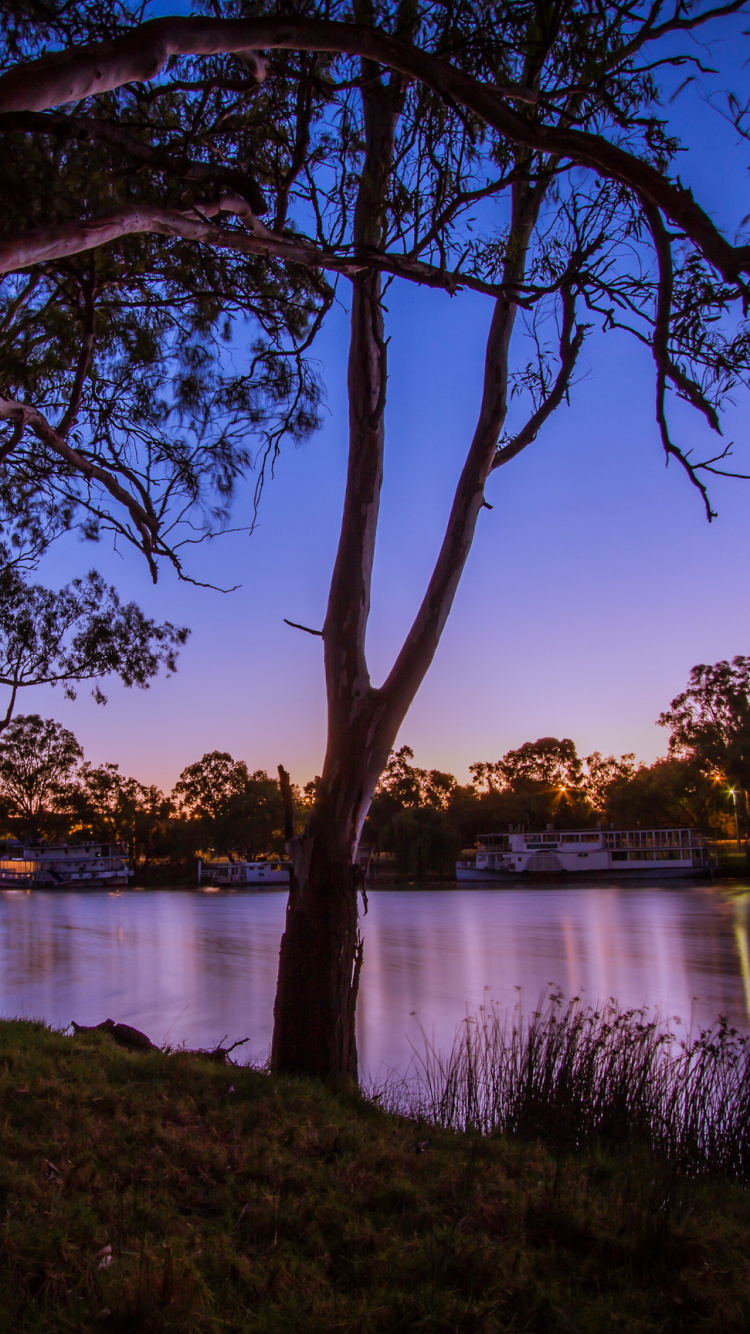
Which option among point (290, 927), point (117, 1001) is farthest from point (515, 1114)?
point (117, 1001)

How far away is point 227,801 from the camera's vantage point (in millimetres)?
50500

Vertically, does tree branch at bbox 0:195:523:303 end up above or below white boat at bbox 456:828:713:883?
above

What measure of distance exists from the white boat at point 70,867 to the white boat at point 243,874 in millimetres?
4844

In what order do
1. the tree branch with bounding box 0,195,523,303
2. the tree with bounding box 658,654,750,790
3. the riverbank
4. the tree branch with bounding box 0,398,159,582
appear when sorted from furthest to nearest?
the tree with bounding box 658,654,750,790 → the tree branch with bounding box 0,398,159,582 → the tree branch with bounding box 0,195,523,303 → the riverbank

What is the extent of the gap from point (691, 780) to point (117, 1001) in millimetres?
39191

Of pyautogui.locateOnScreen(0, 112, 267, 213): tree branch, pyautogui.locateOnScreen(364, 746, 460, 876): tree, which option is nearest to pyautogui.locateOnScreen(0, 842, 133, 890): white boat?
pyautogui.locateOnScreen(364, 746, 460, 876): tree

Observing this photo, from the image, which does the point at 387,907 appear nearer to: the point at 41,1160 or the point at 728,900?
the point at 728,900

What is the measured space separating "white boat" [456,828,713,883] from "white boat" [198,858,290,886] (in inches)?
427

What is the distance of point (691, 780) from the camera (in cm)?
4422

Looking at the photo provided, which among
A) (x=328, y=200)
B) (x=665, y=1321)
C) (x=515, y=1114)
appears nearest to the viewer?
(x=665, y=1321)

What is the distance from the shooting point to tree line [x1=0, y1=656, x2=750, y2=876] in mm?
37531

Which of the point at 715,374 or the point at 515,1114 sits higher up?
the point at 715,374

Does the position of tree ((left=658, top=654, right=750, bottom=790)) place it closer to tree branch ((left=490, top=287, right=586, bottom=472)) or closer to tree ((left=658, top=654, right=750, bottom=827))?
tree ((left=658, top=654, right=750, bottom=827))

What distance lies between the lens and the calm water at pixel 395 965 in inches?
350
